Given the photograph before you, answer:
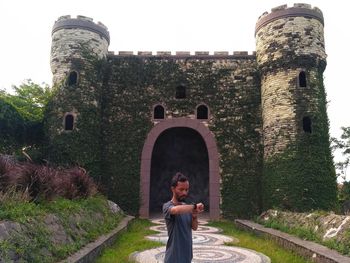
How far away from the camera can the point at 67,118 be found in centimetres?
1589

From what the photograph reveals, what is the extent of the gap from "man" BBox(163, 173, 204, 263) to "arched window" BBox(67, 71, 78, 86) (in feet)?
44.6

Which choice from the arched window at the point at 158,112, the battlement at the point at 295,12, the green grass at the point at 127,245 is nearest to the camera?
the green grass at the point at 127,245

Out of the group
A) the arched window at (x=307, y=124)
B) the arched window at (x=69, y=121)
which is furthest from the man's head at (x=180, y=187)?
the arched window at (x=69, y=121)

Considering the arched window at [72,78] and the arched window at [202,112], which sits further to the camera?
the arched window at [202,112]

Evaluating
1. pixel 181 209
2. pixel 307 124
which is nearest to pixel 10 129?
pixel 307 124

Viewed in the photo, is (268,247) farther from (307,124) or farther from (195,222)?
(307,124)

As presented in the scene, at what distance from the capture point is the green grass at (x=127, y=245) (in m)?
7.04

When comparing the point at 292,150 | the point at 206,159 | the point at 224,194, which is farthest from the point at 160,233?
the point at 206,159

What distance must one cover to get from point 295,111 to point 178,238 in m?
12.1

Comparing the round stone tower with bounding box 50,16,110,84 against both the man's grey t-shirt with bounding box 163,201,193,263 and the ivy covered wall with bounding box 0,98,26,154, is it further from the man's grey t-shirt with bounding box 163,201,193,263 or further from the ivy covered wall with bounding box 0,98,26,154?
the man's grey t-shirt with bounding box 163,201,193,263

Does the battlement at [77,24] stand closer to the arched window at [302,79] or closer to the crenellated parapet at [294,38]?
the crenellated parapet at [294,38]

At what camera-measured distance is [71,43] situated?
16.4 metres

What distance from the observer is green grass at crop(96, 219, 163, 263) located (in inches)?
277

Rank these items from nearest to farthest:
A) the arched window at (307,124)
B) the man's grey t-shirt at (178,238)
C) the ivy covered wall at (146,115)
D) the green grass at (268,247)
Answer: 1. the man's grey t-shirt at (178,238)
2. the green grass at (268,247)
3. the arched window at (307,124)
4. the ivy covered wall at (146,115)
